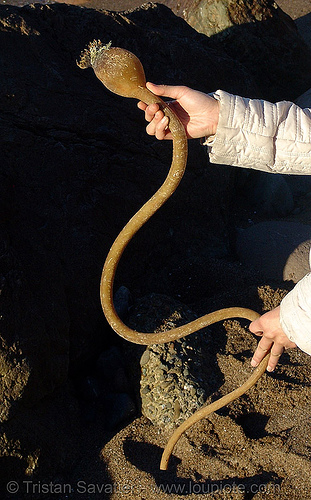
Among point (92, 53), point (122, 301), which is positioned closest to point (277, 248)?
point (122, 301)

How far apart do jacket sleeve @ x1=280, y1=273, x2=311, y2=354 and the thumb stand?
3.22 ft

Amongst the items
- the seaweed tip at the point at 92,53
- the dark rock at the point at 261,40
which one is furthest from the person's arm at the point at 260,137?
the dark rock at the point at 261,40

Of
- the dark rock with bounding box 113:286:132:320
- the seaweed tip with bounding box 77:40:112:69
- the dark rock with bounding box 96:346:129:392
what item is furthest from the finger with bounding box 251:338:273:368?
the seaweed tip with bounding box 77:40:112:69

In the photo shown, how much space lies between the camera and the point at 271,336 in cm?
216

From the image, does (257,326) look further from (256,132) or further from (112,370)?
(112,370)

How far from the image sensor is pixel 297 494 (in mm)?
2488

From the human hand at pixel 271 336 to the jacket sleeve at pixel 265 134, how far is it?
635 millimetres

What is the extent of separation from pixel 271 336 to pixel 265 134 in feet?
2.76

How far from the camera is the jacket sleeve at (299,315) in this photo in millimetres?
1952

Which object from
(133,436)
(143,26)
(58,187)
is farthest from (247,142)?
(143,26)

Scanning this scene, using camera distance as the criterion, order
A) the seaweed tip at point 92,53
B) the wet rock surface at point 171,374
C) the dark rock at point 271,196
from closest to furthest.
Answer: the seaweed tip at point 92,53
the wet rock surface at point 171,374
the dark rock at point 271,196

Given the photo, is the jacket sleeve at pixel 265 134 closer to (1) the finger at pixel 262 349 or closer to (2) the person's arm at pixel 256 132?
(2) the person's arm at pixel 256 132

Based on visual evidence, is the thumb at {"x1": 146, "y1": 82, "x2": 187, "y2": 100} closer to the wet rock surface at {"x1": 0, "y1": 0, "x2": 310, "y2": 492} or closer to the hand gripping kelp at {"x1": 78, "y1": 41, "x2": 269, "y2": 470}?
the hand gripping kelp at {"x1": 78, "y1": 41, "x2": 269, "y2": 470}

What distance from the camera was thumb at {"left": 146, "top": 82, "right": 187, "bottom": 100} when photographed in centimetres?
220
